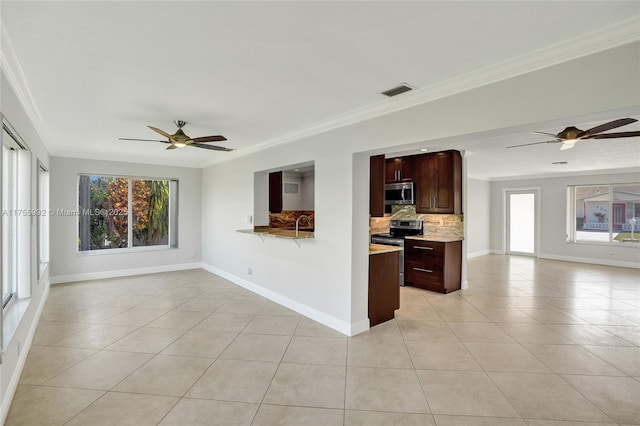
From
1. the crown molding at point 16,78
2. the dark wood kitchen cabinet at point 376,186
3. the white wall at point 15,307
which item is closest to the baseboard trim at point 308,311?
the dark wood kitchen cabinet at point 376,186

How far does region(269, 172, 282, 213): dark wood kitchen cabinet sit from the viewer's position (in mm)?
5703

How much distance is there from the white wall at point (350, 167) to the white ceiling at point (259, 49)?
0.66ft

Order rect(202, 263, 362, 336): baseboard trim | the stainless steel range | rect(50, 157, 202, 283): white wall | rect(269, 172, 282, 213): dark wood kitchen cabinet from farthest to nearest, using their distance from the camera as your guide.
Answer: the stainless steel range, rect(50, 157, 202, 283): white wall, rect(269, 172, 282, 213): dark wood kitchen cabinet, rect(202, 263, 362, 336): baseboard trim

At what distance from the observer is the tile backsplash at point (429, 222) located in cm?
589

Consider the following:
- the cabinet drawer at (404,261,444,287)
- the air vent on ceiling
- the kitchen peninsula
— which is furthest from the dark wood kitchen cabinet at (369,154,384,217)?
the cabinet drawer at (404,261,444,287)

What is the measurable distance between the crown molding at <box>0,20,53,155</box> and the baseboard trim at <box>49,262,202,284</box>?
3.32m

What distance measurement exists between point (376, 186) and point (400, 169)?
2437 mm

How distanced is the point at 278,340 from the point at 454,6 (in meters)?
3.28

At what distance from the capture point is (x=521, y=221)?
388 inches

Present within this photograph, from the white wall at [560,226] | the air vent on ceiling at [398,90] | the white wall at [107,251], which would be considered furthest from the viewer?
the white wall at [560,226]

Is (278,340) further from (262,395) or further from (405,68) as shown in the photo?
(405,68)

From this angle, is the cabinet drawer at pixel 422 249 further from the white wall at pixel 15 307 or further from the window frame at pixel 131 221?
the white wall at pixel 15 307

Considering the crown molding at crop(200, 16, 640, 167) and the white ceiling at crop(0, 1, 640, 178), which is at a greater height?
the white ceiling at crop(0, 1, 640, 178)

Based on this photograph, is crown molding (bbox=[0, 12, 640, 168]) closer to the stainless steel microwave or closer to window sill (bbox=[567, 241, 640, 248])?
the stainless steel microwave
